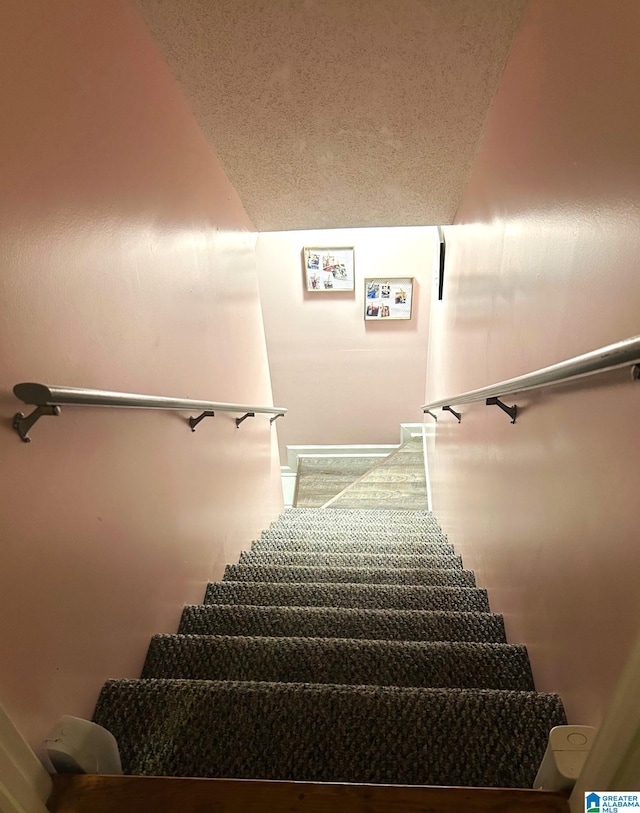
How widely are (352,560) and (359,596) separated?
20.5 inches

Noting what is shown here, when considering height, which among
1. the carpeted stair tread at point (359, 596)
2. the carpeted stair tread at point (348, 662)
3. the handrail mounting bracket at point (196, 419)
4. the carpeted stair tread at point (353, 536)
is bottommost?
the carpeted stair tread at point (353, 536)

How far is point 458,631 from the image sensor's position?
5.50ft

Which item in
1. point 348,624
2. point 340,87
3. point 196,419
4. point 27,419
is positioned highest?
point 340,87

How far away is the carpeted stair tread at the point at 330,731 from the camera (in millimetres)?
1077

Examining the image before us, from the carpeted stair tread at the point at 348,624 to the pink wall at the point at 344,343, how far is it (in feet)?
11.7

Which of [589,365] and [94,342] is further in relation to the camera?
[94,342]

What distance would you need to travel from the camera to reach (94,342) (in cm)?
123

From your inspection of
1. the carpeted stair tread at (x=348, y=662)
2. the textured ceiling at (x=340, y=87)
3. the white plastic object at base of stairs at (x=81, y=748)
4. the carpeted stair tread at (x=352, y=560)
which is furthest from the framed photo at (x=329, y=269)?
the white plastic object at base of stairs at (x=81, y=748)

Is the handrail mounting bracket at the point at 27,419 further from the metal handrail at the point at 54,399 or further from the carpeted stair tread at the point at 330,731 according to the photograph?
the carpeted stair tread at the point at 330,731
